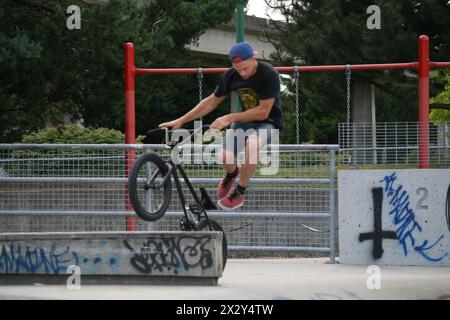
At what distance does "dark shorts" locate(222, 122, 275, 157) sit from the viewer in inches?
343

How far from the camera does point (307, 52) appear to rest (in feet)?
110

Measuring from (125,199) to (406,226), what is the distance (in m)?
3.91

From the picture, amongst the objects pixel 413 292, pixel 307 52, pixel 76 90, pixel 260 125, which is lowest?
pixel 413 292

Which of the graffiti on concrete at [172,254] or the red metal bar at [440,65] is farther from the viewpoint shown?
the red metal bar at [440,65]

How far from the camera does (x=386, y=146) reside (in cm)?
1294

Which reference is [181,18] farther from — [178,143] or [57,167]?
[178,143]

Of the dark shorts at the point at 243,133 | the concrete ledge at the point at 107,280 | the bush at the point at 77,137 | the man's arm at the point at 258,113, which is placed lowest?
the concrete ledge at the point at 107,280

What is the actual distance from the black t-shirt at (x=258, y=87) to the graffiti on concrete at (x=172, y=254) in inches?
48.4

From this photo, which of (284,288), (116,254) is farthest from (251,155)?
(116,254)

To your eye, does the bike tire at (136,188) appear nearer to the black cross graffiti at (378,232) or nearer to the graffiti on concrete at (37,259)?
the graffiti on concrete at (37,259)

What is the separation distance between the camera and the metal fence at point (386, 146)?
497 inches

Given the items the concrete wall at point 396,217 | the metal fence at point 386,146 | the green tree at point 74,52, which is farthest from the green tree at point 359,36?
the concrete wall at point 396,217
